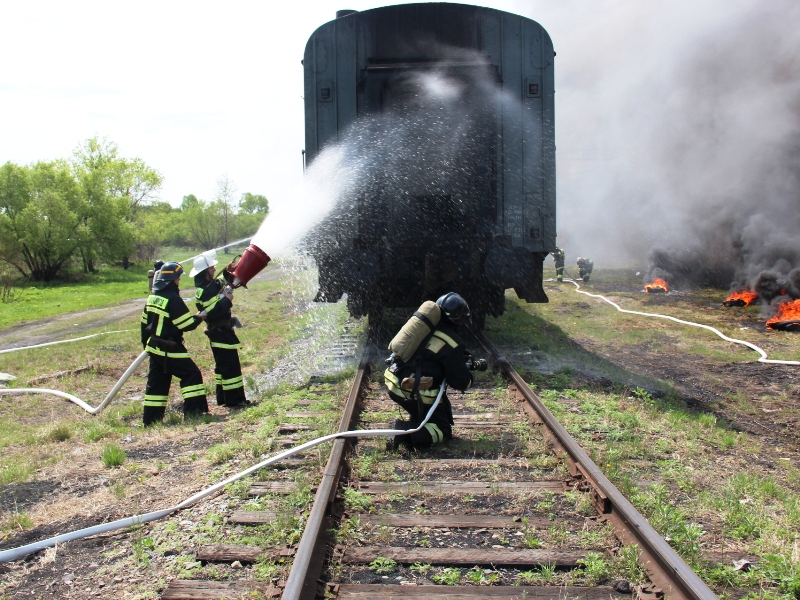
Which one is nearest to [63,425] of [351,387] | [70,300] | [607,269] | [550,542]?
[351,387]

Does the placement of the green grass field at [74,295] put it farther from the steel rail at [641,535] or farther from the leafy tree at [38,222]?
the steel rail at [641,535]

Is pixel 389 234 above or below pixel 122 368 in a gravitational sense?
above

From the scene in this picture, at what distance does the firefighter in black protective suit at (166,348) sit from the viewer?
6562mm

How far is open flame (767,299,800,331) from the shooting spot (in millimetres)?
10773

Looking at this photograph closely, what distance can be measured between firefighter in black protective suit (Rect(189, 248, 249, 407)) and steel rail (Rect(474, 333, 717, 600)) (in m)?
3.55

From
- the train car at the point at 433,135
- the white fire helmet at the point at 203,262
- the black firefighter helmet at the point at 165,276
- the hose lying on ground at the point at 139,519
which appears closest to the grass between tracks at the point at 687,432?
the train car at the point at 433,135

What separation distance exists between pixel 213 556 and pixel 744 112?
1784 cm

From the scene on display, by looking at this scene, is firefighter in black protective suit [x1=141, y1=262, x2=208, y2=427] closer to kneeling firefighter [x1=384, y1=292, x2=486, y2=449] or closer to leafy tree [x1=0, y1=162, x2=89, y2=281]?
kneeling firefighter [x1=384, y1=292, x2=486, y2=449]

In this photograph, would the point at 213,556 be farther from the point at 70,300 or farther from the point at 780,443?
the point at 70,300

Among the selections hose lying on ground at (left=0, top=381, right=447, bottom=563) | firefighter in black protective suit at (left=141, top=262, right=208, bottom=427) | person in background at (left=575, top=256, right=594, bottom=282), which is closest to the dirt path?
firefighter in black protective suit at (left=141, top=262, right=208, bottom=427)

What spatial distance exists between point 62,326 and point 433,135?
1170 cm

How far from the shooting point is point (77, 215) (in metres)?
31.9

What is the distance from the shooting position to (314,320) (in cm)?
1400

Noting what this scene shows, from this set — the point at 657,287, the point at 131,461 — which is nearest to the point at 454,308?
the point at 131,461
